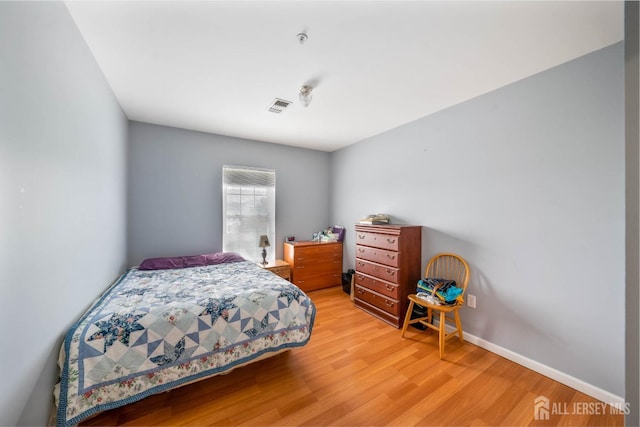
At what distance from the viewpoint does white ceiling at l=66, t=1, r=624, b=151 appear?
1364 mm

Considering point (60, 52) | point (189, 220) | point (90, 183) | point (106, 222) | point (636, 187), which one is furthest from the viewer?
point (189, 220)

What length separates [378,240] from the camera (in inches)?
116

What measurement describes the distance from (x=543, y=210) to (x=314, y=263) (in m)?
2.94

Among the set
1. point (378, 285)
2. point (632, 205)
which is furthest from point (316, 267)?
point (632, 205)

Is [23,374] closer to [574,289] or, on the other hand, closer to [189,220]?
[189,220]

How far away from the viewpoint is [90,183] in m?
1.74

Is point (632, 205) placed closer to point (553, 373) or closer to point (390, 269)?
point (553, 373)

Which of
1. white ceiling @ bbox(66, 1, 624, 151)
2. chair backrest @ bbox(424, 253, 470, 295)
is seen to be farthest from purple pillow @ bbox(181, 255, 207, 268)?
chair backrest @ bbox(424, 253, 470, 295)

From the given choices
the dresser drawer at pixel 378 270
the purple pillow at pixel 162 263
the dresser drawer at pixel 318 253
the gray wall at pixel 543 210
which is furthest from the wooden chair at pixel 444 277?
the purple pillow at pixel 162 263

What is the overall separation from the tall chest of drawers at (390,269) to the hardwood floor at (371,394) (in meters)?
0.52

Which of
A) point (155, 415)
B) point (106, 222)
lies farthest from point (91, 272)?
point (155, 415)

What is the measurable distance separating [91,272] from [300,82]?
232cm

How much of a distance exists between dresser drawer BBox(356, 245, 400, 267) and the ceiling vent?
6.73 feet

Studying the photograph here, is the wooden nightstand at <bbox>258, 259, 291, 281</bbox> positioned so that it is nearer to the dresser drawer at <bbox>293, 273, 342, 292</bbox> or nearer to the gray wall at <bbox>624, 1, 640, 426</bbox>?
the dresser drawer at <bbox>293, 273, 342, 292</bbox>
